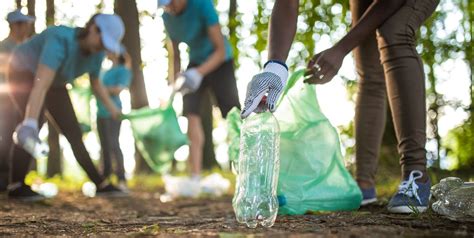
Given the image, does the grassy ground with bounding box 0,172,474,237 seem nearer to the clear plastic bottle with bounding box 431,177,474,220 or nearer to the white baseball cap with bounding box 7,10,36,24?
the clear plastic bottle with bounding box 431,177,474,220

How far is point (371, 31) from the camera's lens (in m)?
2.68

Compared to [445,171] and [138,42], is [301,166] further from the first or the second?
[138,42]

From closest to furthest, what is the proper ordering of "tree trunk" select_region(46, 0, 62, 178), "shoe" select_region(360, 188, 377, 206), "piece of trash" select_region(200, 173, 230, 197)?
"shoe" select_region(360, 188, 377, 206)
"piece of trash" select_region(200, 173, 230, 197)
"tree trunk" select_region(46, 0, 62, 178)

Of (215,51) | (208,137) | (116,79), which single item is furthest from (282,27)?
(208,137)

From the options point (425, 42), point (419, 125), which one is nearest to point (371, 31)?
point (419, 125)

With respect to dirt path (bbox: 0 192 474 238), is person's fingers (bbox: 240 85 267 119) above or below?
above

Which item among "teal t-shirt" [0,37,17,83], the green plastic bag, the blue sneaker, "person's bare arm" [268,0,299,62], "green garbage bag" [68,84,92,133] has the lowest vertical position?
the blue sneaker

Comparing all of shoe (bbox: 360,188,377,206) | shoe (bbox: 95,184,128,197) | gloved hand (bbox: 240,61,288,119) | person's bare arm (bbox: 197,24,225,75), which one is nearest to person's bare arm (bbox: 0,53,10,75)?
shoe (bbox: 95,184,128,197)

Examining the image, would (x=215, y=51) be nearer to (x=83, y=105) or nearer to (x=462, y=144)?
(x=83, y=105)

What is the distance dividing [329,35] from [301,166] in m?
3.33

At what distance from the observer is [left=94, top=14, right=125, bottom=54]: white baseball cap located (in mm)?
4551

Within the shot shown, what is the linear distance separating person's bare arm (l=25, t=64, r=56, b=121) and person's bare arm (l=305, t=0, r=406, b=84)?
231 cm

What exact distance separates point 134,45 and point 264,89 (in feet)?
27.8

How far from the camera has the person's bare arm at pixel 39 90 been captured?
4.26 m
